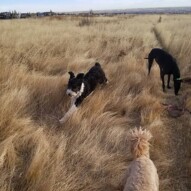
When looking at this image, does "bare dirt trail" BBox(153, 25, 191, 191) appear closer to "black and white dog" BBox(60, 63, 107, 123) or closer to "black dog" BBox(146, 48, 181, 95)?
"black dog" BBox(146, 48, 181, 95)

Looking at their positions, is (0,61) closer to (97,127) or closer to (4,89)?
(4,89)

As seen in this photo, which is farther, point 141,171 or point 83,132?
point 83,132

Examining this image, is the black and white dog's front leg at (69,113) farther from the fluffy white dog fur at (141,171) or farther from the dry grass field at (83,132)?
the fluffy white dog fur at (141,171)

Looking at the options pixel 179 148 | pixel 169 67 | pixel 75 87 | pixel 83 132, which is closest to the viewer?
pixel 83 132

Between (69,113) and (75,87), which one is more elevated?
(75,87)

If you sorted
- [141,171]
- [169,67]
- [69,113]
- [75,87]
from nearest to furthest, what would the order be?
1. [141,171]
2. [69,113]
3. [75,87]
4. [169,67]

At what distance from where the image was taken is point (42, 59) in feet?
30.6

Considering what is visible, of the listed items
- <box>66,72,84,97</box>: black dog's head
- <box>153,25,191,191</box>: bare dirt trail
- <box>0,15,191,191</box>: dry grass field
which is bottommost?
<box>153,25,191,191</box>: bare dirt trail

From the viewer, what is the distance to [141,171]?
321 centimetres

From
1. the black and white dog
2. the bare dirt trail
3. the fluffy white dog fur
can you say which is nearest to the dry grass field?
the bare dirt trail

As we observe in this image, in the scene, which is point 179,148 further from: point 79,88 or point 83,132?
point 79,88

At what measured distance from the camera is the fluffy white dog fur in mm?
3000

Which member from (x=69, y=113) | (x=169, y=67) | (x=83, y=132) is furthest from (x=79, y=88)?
(x=169, y=67)

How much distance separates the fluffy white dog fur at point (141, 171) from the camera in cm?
300
